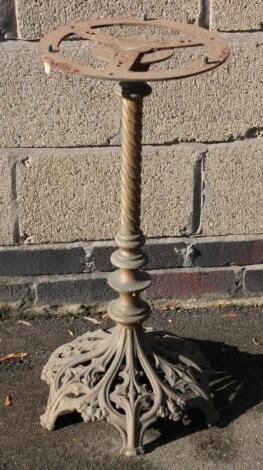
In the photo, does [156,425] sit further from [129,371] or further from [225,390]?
[225,390]

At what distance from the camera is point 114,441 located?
3168 millimetres

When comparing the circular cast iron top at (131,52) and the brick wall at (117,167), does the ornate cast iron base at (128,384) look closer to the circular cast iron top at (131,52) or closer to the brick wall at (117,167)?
the brick wall at (117,167)

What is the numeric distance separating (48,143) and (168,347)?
107cm

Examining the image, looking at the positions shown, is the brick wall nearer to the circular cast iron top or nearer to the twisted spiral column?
the circular cast iron top

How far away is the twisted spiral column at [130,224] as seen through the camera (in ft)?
9.35

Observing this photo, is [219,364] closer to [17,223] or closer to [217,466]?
[217,466]

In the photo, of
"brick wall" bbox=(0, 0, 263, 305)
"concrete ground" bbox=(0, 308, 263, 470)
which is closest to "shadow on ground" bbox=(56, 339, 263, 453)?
"concrete ground" bbox=(0, 308, 263, 470)

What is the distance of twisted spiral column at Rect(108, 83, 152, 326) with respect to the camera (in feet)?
9.35

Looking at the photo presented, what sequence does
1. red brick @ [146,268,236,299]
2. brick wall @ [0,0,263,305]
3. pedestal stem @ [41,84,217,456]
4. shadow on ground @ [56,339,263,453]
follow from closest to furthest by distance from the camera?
pedestal stem @ [41,84,217,456] < shadow on ground @ [56,339,263,453] < brick wall @ [0,0,263,305] < red brick @ [146,268,236,299]

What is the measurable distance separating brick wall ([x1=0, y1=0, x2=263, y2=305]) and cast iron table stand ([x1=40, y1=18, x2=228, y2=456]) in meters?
0.52

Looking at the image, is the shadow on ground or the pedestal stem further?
the shadow on ground

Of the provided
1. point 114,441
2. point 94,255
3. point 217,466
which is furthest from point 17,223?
point 217,466

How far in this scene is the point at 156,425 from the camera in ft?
10.6

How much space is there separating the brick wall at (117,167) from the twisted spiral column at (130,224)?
697 millimetres
